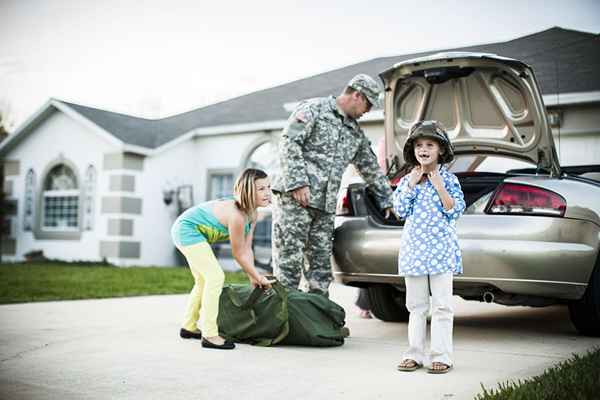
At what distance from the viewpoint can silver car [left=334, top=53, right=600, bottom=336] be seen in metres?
4.21

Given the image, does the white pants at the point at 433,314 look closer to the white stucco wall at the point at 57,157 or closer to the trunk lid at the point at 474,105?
the trunk lid at the point at 474,105

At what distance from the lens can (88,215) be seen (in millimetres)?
17188

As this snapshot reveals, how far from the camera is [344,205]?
16.9 ft

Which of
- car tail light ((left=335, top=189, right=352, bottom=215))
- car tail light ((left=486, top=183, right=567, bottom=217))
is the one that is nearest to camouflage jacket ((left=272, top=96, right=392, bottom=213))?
car tail light ((left=335, top=189, right=352, bottom=215))

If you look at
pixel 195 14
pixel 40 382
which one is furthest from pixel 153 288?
pixel 40 382

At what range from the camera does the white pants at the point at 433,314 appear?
11.8 feet

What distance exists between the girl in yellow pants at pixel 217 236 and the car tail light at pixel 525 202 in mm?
1455

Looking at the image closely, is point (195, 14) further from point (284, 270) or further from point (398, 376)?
point (398, 376)

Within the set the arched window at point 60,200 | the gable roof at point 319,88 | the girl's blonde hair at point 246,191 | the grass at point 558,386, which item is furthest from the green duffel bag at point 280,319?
the arched window at point 60,200

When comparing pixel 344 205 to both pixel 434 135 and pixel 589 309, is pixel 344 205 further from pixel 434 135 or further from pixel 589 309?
pixel 589 309

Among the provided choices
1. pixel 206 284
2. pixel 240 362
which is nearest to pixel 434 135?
pixel 240 362

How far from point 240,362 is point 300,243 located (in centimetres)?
121

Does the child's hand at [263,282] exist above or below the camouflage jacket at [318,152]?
below

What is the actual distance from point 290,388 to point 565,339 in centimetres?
237
